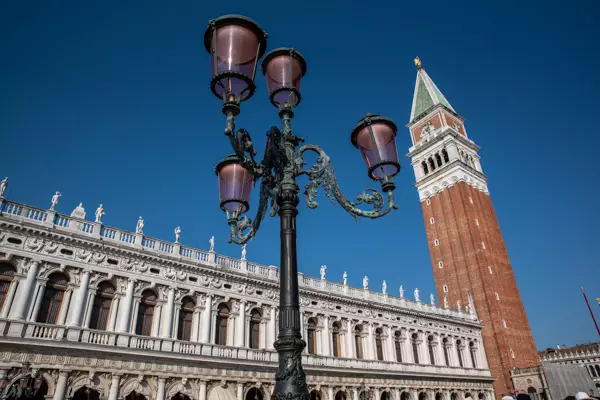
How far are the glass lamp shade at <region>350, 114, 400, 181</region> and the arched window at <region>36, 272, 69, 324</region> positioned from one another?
1669cm

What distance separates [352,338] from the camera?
28.5 m

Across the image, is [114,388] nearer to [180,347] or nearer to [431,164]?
[180,347]

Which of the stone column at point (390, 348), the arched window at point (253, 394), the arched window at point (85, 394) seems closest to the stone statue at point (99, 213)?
the arched window at point (85, 394)

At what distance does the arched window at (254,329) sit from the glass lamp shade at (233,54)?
2026 cm

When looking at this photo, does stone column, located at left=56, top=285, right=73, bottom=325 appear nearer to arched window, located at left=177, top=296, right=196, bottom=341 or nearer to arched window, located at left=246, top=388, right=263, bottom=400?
arched window, located at left=177, top=296, right=196, bottom=341

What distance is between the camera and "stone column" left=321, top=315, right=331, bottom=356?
87.2 ft

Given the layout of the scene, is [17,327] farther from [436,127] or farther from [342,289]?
[436,127]

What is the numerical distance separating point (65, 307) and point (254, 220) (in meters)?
15.1

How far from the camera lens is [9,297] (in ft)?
55.3

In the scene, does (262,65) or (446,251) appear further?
(446,251)

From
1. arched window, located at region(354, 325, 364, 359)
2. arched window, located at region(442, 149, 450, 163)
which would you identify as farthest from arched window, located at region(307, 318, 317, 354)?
arched window, located at region(442, 149, 450, 163)

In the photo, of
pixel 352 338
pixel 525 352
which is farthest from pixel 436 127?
pixel 352 338

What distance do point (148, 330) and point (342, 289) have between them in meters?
14.4

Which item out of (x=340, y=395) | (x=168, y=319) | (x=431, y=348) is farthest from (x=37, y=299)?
(x=431, y=348)
